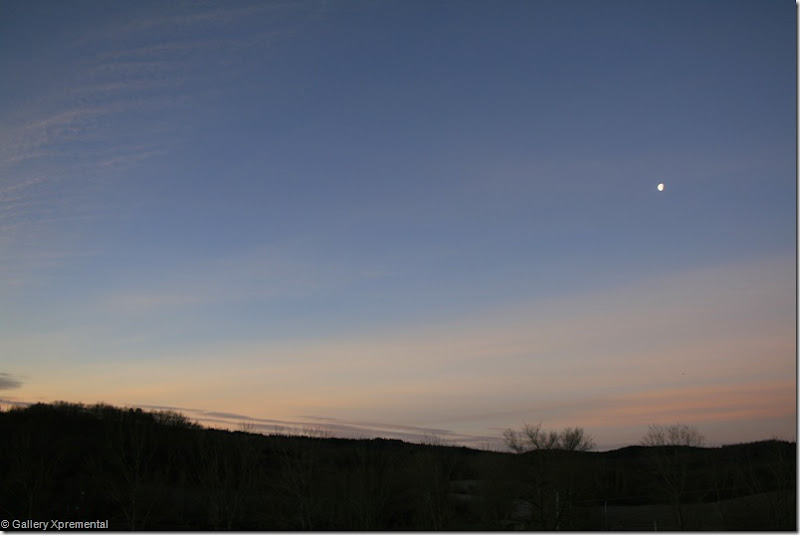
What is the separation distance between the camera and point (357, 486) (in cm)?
4941

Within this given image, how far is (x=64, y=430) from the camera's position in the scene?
222 feet

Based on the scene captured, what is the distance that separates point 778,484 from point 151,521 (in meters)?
38.0

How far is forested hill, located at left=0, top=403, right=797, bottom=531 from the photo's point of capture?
146 feet

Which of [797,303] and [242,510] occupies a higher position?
[797,303]

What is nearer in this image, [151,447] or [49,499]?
[49,499]

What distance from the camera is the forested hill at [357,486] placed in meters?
44.4

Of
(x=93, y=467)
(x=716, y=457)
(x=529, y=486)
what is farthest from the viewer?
(x=716, y=457)

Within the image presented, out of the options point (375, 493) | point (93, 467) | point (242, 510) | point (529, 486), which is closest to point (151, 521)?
point (242, 510)

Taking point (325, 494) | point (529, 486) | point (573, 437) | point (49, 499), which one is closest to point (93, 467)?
point (49, 499)

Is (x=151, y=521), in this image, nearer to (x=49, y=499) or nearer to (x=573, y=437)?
(x=49, y=499)

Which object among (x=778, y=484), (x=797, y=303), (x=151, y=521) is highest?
(x=797, y=303)

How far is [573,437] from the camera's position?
57.1 metres

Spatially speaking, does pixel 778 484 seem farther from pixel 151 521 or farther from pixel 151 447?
pixel 151 447

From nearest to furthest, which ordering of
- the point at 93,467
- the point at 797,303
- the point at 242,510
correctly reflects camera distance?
1. the point at 797,303
2. the point at 242,510
3. the point at 93,467
